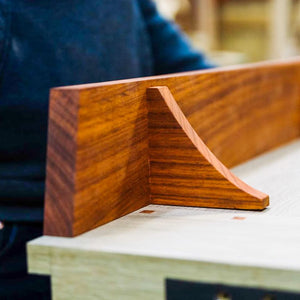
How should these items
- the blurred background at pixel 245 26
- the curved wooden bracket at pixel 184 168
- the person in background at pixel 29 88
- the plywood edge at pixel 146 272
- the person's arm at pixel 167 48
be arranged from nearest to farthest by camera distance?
the plywood edge at pixel 146 272
the curved wooden bracket at pixel 184 168
the person in background at pixel 29 88
the person's arm at pixel 167 48
the blurred background at pixel 245 26

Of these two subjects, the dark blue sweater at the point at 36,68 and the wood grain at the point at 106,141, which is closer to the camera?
the wood grain at the point at 106,141

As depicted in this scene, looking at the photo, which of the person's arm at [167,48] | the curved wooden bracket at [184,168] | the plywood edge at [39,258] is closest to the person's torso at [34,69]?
the person's arm at [167,48]

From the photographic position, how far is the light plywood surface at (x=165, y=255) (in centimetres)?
61

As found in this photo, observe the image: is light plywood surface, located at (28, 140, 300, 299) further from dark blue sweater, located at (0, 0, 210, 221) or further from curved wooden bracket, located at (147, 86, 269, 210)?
dark blue sweater, located at (0, 0, 210, 221)

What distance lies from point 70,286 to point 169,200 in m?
0.23

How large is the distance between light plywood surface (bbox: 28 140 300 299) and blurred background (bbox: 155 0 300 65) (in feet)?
13.8

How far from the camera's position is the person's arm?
149 cm

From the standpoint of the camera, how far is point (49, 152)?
0.72m

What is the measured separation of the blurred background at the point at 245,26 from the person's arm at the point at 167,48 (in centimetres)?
339

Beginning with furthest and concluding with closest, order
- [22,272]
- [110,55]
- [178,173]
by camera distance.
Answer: [110,55]
[22,272]
[178,173]

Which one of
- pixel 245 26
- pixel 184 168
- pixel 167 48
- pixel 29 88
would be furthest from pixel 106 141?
pixel 245 26

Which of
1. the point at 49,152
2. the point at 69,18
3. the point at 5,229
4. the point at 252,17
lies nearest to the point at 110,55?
the point at 69,18

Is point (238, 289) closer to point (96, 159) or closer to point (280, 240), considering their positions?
point (280, 240)

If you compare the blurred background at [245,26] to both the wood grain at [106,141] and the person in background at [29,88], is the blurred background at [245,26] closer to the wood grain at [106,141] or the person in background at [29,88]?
the person in background at [29,88]
